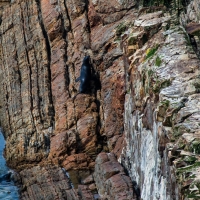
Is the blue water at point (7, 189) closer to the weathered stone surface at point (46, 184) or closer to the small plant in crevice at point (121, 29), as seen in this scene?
the weathered stone surface at point (46, 184)

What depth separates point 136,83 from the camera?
12477mm

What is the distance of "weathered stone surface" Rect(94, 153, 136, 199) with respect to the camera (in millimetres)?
11922

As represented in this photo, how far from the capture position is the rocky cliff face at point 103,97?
932 centimetres

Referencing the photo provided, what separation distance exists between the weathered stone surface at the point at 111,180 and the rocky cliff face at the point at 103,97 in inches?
1.0

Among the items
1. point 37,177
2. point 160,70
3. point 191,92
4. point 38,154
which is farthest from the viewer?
point 38,154

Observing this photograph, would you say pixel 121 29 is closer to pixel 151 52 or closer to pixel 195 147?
pixel 151 52

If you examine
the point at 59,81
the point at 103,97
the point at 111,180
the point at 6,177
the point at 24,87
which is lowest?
the point at 6,177

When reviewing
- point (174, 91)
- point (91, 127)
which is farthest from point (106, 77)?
point (174, 91)

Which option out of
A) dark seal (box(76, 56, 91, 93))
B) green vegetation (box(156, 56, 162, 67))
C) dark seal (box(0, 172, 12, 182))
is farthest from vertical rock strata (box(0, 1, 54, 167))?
green vegetation (box(156, 56, 162, 67))

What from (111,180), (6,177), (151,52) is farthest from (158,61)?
(6,177)

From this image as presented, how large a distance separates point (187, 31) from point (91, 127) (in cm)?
488

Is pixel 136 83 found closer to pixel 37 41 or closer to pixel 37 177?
pixel 37 177

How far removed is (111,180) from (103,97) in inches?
166

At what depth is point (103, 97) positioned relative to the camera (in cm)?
1627
